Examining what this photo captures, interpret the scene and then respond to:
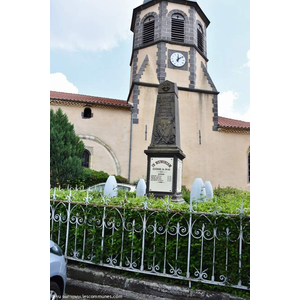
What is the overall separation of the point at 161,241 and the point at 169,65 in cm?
1421

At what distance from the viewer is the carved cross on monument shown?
209 inches

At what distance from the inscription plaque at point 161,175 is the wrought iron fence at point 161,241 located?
2198 mm

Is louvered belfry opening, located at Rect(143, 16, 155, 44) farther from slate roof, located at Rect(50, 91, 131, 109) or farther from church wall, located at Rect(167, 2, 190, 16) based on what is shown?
slate roof, located at Rect(50, 91, 131, 109)

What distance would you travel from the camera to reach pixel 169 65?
615 inches

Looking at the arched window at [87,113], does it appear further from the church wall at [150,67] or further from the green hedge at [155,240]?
the green hedge at [155,240]

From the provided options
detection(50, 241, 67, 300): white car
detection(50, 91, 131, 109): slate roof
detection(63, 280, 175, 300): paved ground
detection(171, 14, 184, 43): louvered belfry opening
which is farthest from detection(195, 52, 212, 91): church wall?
detection(50, 241, 67, 300): white car

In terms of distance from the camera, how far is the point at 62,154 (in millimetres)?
11391

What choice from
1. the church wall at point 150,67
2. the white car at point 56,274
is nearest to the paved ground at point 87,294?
the white car at point 56,274

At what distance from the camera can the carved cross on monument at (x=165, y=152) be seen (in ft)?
17.4

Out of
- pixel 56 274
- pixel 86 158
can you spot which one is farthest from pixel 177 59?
pixel 56 274

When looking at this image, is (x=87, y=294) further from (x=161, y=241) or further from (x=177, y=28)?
(x=177, y=28)
